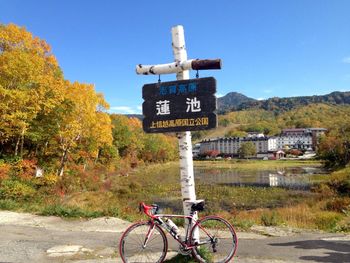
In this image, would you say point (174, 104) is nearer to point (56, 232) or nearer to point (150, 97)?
point (150, 97)

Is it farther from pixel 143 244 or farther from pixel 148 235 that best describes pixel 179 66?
pixel 143 244

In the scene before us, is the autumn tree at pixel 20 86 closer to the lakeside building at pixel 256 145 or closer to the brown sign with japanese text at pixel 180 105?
the brown sign with japanese text at pixel 180 105

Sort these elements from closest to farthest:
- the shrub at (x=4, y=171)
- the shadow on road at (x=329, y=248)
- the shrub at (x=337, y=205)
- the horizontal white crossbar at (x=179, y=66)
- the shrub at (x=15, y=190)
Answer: the horizontal white crossbar at (x=179, y=66)
the shadow on road at (x=329, y=248)
the shrub at (x=15, y=190)
the shrub at (x=337, y=205)
the shrub at (x=4, y=171)

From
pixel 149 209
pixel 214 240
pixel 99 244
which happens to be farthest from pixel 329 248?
pixel 99 244

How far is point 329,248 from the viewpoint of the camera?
25.2 ft

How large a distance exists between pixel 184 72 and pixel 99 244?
15.7ft

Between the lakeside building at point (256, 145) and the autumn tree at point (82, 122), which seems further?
the lakeside building at point (256, 145)

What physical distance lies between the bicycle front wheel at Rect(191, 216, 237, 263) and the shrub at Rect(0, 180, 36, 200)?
51.4 feet

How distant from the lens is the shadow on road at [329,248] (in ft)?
22.4

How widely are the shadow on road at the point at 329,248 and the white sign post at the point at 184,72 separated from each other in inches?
108

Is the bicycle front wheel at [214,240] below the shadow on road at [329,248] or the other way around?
the other way around

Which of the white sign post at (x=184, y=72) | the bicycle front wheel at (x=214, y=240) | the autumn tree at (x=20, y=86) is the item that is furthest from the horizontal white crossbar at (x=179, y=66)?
the autumn tree at (x=20, y=86)

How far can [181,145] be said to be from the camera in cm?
664

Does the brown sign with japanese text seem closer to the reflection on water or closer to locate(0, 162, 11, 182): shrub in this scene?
locate(0, 162, 11, 182): shrub
